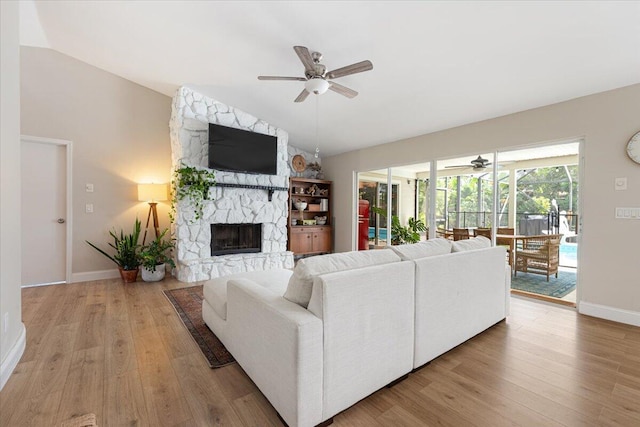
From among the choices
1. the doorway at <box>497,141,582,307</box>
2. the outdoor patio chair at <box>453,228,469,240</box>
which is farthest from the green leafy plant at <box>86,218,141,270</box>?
the doorway at <box>497,141,582,307</box>

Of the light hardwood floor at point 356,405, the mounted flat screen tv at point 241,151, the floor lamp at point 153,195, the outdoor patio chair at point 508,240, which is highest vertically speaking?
the mounted flat screen tv at point 241,151

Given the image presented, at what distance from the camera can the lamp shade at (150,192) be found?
4469 mm

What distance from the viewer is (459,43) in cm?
267

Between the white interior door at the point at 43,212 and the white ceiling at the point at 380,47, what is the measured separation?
1.53 m

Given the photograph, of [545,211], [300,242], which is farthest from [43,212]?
[545,211]

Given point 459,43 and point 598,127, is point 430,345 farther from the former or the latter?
point 598,127

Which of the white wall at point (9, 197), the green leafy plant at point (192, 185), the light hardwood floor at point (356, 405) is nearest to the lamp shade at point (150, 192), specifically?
the green leafy plant at point (192, 185)

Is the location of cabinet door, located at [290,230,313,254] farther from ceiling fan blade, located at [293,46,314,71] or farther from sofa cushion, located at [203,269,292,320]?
ceiling fan blade, located at [293,46,314,71]

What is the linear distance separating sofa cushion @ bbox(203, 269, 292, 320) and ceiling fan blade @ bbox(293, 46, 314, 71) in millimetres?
2003

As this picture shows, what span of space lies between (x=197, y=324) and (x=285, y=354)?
1722 mm

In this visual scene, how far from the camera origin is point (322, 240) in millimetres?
6402

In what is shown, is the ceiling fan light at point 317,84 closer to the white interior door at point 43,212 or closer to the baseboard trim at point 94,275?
the white interior door at point 43,212

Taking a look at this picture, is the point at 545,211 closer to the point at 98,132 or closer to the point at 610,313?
the point at 610,313

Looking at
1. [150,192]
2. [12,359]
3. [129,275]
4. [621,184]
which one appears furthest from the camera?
[150,192]
